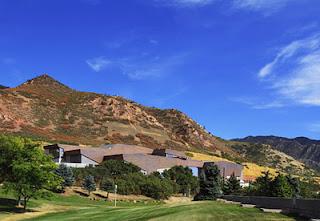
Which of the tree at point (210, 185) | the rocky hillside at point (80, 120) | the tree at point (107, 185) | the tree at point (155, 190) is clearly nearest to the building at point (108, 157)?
the rocky hillside at point (80, 120)

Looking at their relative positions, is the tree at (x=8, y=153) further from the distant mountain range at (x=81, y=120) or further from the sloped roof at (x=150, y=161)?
the distant mountain range at (x=81, y=120)

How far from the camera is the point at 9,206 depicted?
50.7 m

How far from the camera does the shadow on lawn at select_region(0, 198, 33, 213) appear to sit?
158ft

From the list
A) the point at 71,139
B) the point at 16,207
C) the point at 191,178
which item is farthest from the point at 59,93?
the point at 16,207

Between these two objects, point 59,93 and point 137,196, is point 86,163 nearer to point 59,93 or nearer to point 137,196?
point 137,196

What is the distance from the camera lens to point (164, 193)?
266 feet

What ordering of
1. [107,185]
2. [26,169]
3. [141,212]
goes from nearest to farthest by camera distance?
[141,212], [26,169], [107,185]

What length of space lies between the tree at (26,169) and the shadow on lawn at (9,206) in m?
0.77

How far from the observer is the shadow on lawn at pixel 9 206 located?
4801cm

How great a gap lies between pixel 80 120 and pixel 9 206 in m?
121

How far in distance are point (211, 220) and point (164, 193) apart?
54.4 metres

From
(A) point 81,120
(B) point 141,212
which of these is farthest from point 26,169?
(A) point 81,120

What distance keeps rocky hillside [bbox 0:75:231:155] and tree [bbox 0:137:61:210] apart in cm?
8763

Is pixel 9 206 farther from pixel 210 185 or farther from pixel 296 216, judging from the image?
pixel 296 216
